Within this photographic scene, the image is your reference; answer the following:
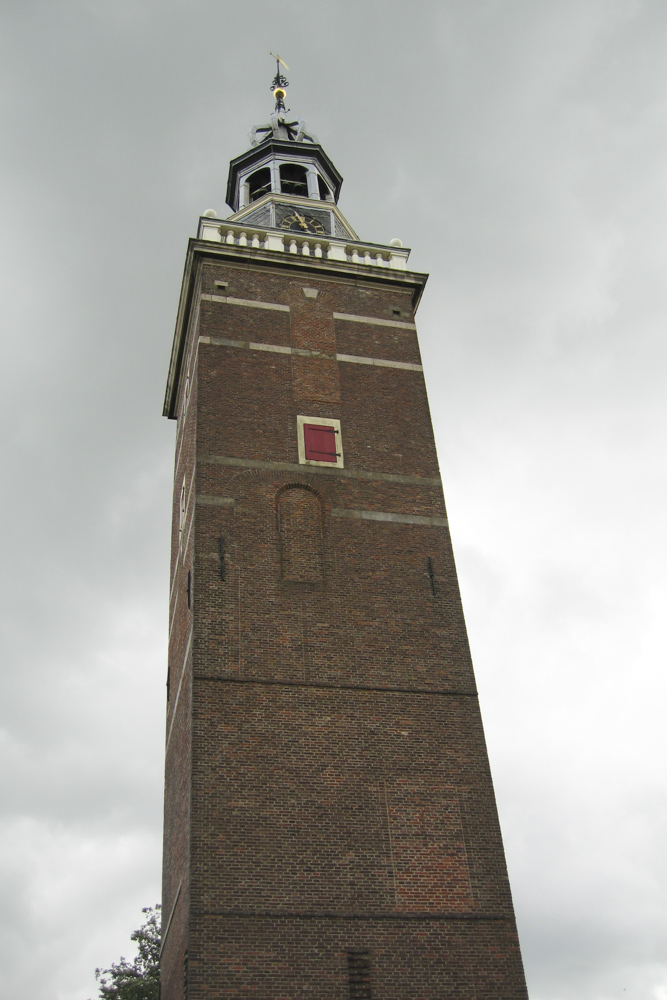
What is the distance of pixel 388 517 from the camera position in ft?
67.3

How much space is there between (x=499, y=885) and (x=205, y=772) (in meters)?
5.11

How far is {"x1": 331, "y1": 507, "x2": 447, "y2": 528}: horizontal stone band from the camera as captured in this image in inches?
799

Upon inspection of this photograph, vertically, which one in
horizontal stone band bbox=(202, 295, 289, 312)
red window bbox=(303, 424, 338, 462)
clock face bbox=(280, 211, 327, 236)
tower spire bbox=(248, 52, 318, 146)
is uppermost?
tower spire bbox=(248, 52, 318, 146)

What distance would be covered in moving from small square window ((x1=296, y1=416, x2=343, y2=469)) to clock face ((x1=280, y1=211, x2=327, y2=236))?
799cm

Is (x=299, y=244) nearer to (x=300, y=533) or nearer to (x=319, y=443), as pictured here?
(x=319, y=443)

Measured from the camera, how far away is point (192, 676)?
56.1 ft

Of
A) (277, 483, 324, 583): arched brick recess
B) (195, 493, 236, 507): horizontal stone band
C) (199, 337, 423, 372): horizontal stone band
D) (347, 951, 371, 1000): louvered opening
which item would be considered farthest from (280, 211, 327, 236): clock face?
(347, 951, 371, 1000): louvered opening

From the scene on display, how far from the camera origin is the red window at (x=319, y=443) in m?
21.0

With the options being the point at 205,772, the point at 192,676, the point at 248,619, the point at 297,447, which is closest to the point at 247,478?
the point at 297,447

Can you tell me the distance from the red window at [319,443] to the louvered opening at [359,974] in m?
9.63

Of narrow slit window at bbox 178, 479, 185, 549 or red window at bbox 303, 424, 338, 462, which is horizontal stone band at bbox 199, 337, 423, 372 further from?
narrow slit window at bbox 178, 479, 185, 549

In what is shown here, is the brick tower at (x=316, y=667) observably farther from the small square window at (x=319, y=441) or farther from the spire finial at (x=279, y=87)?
the spire finial at (x=279, y=87)

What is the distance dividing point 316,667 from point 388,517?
3998 mm

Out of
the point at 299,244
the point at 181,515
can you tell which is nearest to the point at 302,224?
the point at 299,244
